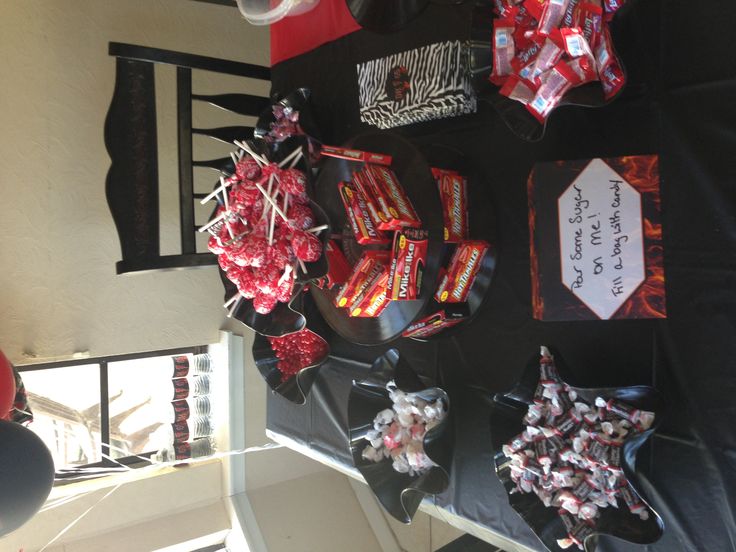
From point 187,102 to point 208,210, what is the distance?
3.25 feet

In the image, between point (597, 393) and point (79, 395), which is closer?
point (597, 393)

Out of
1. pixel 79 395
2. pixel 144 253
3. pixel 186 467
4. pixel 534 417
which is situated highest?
pixel 144 253

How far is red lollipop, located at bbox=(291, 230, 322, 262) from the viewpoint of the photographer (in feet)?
4.37

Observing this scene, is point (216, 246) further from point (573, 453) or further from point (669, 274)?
point (669, 274)

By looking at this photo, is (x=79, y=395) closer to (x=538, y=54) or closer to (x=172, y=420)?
(x=172, y=420)

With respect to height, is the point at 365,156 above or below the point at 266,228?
above

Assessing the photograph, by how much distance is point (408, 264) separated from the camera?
1197mm

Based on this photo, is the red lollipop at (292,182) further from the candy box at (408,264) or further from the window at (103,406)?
the window at (103,406)

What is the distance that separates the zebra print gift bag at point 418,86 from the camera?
1422mm

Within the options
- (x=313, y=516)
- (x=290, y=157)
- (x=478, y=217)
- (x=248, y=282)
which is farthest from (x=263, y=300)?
(x=313, y=516)

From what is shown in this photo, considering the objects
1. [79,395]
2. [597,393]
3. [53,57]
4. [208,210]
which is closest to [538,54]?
[597,393]

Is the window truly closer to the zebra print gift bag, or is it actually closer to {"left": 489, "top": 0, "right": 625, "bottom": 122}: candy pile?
the zebra print gift bag

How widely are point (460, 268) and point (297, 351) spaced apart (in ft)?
2.65

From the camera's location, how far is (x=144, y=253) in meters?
2.08
